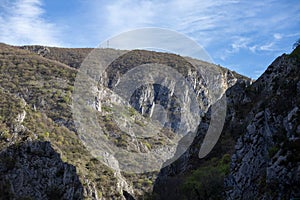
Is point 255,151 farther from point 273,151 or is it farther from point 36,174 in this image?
point 36,174

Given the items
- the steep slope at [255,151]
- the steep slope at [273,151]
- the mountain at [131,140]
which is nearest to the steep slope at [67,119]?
the mountain at [131,140]

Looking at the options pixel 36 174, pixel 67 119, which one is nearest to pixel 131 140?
pixel 67 119

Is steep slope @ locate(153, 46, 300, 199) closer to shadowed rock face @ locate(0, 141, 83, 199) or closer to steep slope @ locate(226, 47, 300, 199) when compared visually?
steep slope @ locate(226, 47, 300, 199)

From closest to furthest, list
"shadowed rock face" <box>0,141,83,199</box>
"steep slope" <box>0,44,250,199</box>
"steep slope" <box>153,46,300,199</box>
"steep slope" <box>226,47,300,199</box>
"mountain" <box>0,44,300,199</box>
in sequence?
1. "steep slope" <box>226,47,300,199</box>
2. "steep slope" <box>153,46,300,199</box>
3. "mountain" <box>0,44,300,199</box>
4. "shadowed rock face" <box>0,141,83,199</box>
5. "steep slope" <box>0,44,250,199</box>

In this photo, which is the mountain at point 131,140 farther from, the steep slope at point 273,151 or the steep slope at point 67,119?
the steep slope at point 67,119

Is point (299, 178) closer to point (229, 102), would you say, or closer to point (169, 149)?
point (229, 102)

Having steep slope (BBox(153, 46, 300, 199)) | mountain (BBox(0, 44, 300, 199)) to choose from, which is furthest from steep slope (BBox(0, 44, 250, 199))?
steep slope (BBox(153, 46, 300, 199))
